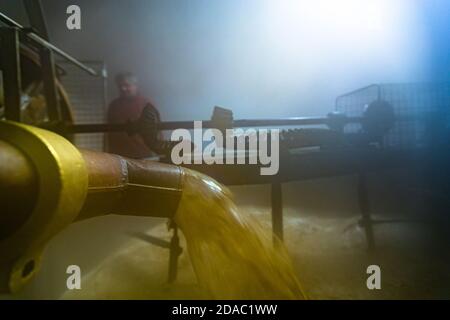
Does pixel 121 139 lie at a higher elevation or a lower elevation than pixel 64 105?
lower

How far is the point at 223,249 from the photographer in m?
0.53

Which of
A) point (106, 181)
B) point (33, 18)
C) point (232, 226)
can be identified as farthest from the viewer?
point (33, 18)

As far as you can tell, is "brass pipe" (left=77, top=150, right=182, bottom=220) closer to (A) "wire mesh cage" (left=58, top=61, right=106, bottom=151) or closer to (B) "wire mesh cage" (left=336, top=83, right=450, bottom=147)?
(B) "wire mesh cage" (left=336, top=83, right=450, bottom=147)

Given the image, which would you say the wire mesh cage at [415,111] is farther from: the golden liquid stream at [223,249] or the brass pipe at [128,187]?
the brass pipe at [128,187]

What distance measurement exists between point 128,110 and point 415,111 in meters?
1.78

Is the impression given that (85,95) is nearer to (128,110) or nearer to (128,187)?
(128,110)

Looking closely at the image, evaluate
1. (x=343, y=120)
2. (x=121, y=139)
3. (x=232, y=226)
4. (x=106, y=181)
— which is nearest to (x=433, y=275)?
(x=343, y=120)

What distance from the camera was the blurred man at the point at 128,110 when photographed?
183 centimetres

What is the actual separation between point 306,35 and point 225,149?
95cm

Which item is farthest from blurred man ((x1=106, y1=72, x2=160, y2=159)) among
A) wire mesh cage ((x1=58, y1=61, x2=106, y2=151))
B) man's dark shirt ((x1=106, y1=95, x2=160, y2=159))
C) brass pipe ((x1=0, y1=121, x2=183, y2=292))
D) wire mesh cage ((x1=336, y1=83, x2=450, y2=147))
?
brass pipe ((x1=0, y1=121, x2=183, y2=292))

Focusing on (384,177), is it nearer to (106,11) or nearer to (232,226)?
(232,226)

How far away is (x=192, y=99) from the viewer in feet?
5.89

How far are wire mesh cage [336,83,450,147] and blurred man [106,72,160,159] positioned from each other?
1298 millimetres

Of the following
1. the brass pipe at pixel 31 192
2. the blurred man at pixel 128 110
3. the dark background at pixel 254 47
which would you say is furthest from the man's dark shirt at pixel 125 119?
the brass pipe at pixel 31 192
